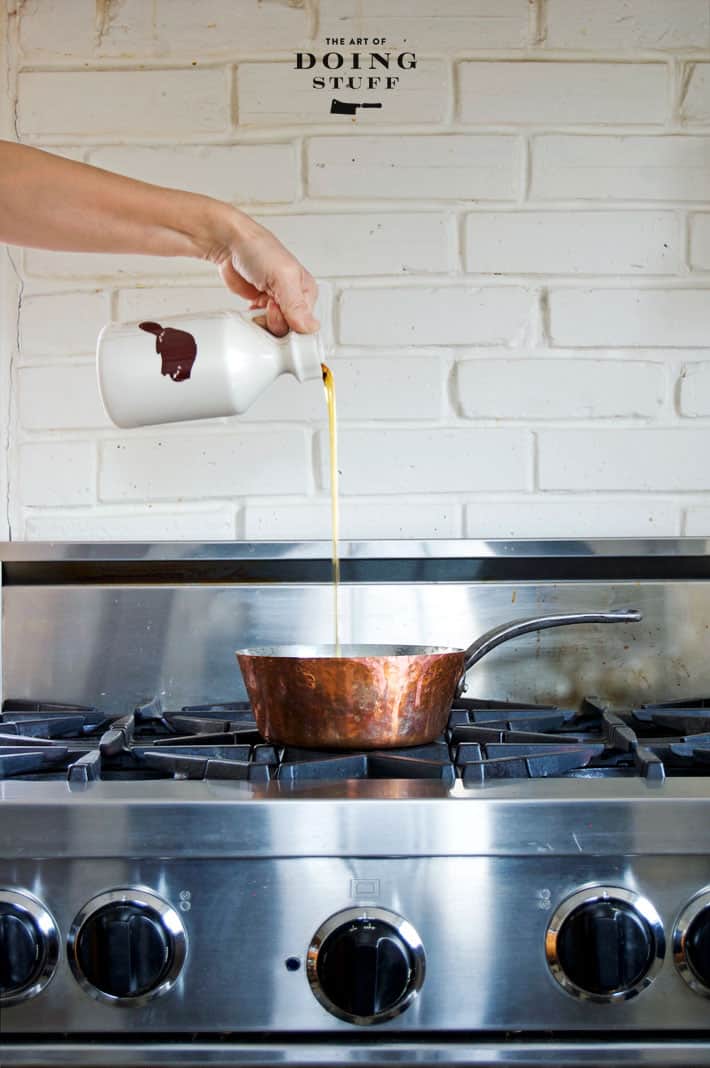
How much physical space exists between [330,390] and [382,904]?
0.59m

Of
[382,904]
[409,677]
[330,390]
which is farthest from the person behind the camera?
[330,390]

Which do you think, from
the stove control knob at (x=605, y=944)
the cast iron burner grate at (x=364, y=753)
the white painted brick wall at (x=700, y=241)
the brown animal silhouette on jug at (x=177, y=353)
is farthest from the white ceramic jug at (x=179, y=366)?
the white painted brick wall at (x=700, y=241)

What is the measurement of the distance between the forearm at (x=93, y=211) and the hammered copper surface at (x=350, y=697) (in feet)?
1.67

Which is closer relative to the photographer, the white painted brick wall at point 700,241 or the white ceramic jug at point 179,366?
the white ceramic jug at point 179,366

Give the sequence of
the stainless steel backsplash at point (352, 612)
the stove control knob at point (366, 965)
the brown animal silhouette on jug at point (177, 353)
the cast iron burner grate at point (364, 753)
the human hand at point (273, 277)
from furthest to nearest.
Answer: the stainless steel backsplash at point (352, 612) < the human hand at point (273, 277) < the brown animal silhouette on jug at point (177, 353) < the cast iron burner grate at point (364, 753) < the stove control knob at point (366, 965)

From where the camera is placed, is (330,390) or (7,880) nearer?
(7,880)

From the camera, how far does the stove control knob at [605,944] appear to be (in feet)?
2.49

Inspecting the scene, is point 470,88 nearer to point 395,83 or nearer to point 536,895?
point 395,83

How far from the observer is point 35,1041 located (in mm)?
786

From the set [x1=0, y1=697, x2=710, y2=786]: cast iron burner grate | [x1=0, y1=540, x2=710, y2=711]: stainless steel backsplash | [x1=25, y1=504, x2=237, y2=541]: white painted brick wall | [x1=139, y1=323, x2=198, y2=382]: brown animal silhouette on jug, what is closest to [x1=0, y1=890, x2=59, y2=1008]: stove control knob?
[x1=0, y1=697, x2=710, y2=786]: cast iron burner grate

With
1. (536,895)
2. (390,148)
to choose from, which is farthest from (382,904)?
(390,148)

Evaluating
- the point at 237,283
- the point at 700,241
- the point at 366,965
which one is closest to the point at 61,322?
the point at 237,283

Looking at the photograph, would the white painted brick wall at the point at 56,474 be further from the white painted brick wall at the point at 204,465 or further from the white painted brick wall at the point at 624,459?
the white painted brick wall at the point at 624,459

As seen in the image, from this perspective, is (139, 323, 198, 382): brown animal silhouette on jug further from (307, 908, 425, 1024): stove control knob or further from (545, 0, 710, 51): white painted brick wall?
(545, 0, 710, 51): white painted brick wall
